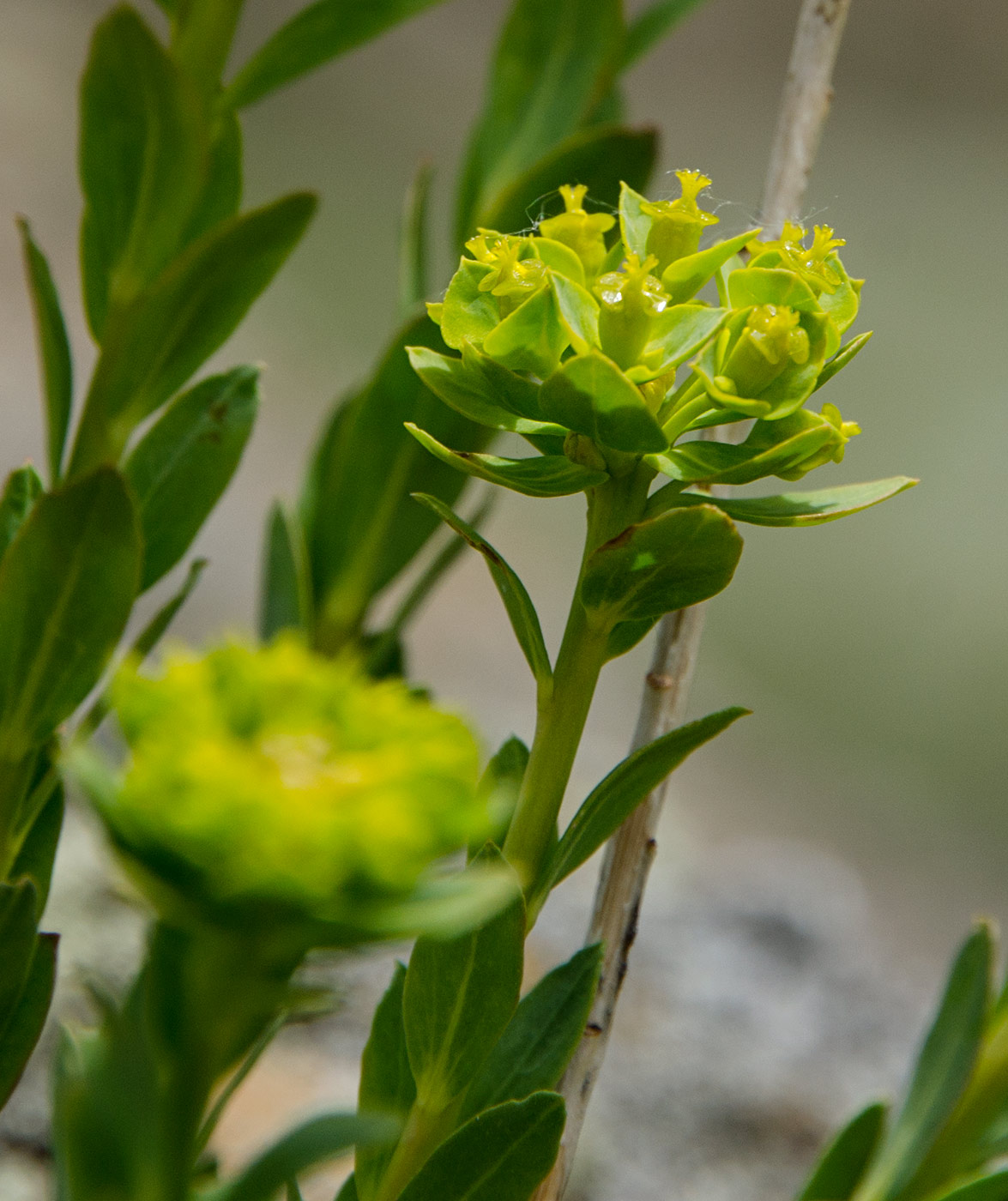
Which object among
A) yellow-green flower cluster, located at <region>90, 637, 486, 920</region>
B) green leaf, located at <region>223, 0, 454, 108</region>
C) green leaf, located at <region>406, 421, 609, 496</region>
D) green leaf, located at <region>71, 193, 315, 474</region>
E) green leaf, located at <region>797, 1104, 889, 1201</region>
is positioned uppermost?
green leaf, located at <region>223, 0, 454, 108</region>

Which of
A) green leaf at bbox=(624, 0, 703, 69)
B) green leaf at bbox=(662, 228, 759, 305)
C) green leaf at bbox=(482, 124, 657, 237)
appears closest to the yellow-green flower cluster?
green leaf at bbox=(662, 228, 759, 305)

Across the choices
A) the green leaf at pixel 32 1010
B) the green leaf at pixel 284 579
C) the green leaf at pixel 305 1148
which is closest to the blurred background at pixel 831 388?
the green leaf at pixel 284 579

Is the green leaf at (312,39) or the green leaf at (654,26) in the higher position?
the green leaf at (654,26)

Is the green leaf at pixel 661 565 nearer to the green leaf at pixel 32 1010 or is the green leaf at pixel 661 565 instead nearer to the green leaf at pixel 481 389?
the green leaf at pixel 481 389

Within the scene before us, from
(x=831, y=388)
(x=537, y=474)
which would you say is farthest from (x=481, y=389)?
(x=831, y=388)

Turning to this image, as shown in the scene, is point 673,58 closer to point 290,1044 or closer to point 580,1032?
point 290,1044

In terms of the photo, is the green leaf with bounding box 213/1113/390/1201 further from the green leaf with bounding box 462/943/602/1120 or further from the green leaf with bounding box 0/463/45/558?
the green leaf with bounding box 0/463/45/558
